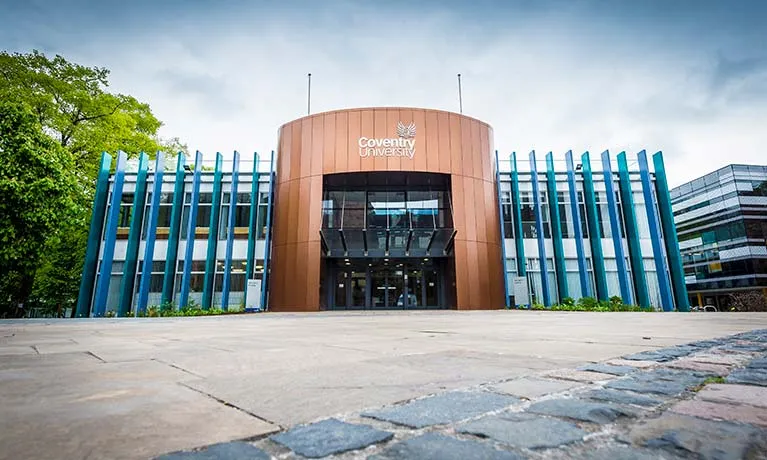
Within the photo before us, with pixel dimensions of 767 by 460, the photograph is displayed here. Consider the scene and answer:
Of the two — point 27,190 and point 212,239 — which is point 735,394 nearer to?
point 27,190

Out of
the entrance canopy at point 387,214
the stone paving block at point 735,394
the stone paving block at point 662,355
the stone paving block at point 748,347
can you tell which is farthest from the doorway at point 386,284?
the stone paving block at point 735,394

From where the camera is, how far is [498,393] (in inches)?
65.8

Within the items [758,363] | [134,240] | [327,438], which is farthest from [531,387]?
[134,240]

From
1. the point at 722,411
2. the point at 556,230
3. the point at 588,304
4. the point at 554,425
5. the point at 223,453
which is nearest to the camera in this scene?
the point at 223,453

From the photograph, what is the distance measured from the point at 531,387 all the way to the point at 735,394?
2.76 ft

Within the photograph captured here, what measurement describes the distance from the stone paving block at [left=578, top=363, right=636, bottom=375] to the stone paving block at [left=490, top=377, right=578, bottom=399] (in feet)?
1.63

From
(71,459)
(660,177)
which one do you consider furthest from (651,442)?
(660,177)

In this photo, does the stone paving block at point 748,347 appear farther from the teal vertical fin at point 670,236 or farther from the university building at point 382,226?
the teal vertical fin at point 670,236

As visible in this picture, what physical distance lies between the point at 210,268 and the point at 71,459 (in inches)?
889

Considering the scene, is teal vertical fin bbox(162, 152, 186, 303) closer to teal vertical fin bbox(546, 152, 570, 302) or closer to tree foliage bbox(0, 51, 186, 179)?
tree foliage bbox(0, 51, 186, 179)

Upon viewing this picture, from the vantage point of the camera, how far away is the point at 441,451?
3.16ft

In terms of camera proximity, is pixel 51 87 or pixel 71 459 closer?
pixel 71 459

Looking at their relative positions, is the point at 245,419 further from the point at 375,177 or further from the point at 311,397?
the point at 375,177

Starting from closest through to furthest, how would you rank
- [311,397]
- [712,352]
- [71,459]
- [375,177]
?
[71,459] → [311,397] → [712,352] → [375,177]
